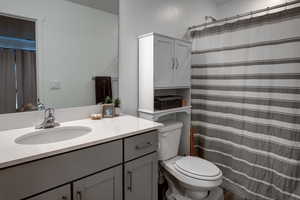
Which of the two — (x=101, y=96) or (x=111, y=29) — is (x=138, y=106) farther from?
(x=111, y=29)

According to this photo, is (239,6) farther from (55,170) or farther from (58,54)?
(55,170)

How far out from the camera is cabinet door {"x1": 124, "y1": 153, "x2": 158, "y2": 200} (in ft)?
4.04

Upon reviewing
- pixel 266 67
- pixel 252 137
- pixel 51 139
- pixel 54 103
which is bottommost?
pixel 252 137

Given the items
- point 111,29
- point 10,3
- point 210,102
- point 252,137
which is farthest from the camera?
point 210,102

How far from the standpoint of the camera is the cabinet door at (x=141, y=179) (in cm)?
123

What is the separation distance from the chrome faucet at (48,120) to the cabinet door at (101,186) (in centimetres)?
55

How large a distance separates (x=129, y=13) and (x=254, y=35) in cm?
Result: 129

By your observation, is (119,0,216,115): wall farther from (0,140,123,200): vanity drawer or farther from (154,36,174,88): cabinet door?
(0,140,123,200): vanity drawer

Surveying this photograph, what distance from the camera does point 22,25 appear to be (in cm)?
129

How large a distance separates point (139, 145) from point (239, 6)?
8.08 feet

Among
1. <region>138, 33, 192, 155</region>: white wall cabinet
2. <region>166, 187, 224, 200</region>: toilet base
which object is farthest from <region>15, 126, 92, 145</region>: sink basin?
<region>166, 187, 224, 200</region>: toilet base

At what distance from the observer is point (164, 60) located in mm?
1766

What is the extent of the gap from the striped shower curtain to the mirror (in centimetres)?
116

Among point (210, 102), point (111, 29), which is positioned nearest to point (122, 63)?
point (111, 29)
